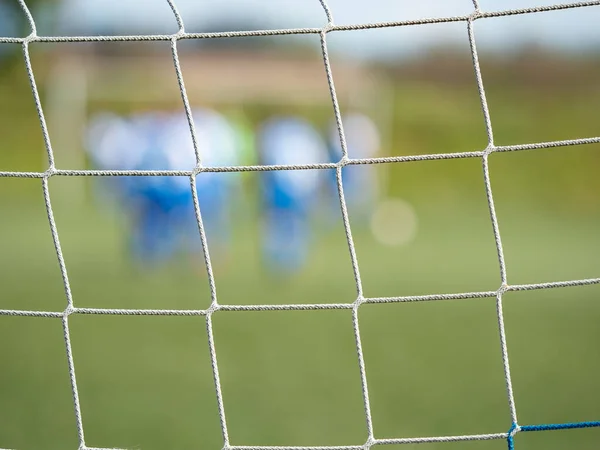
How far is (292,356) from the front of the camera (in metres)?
2.94

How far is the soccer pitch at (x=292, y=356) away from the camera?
2252 millimetres

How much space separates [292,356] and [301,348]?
0.12 metres

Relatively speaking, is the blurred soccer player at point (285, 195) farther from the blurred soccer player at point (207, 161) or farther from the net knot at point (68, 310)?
the net knot at point (68, 310)

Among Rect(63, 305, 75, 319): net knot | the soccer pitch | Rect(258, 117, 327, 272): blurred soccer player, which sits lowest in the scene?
the soccer pitch

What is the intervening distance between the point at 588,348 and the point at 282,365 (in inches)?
47.6

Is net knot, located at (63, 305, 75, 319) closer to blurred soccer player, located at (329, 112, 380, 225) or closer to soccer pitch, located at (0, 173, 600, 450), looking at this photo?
soccer pitch, located at (0, 173, 600, 450)

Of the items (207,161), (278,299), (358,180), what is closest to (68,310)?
(278,299)

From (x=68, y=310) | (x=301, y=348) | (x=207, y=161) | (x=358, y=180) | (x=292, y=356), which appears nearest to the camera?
(x=68, y=310)

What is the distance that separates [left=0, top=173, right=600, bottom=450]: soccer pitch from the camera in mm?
2252

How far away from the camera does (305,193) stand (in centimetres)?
493

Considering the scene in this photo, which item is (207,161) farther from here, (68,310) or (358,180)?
(68,310)

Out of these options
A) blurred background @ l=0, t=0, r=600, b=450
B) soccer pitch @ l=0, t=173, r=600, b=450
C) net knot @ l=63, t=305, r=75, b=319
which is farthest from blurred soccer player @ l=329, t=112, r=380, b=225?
net knot @ l=63, t=305, r=75, b=319

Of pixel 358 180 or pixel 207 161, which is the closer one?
pixel 207 161

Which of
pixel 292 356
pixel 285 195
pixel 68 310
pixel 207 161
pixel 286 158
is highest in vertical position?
pixel 207 161
